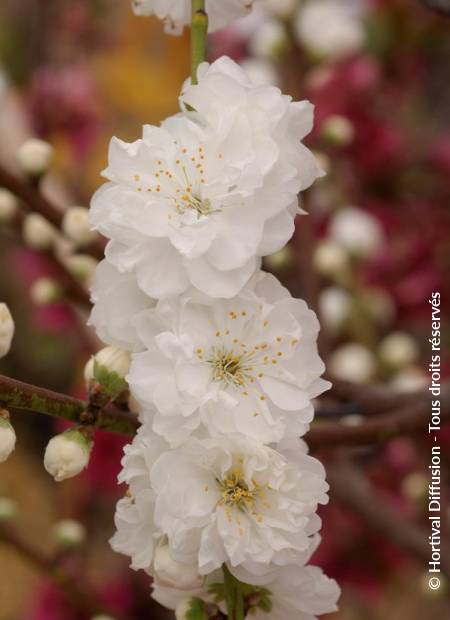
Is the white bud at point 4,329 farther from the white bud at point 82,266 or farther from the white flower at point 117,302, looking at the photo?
the white bud at point 82,266

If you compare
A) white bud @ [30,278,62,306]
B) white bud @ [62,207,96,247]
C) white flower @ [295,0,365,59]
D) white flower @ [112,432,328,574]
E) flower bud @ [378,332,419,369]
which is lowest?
white flower @ [112,432,328,574]

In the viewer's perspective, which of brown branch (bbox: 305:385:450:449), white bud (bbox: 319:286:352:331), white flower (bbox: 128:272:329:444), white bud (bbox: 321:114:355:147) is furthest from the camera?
white bud (bbox: 319:286:352:331)

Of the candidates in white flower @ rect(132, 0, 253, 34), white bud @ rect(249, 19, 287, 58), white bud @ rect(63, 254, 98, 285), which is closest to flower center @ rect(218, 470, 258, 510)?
white flower @ rect(132, 0, 253, 34)

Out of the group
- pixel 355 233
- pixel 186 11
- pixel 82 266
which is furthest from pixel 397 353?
pixel 186 11

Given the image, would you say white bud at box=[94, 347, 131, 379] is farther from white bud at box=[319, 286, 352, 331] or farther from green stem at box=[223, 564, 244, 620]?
white bud at box=[319, 286, 352, 331]

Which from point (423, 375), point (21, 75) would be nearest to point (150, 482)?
point (423, 375)

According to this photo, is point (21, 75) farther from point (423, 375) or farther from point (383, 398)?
point (383, 398)
